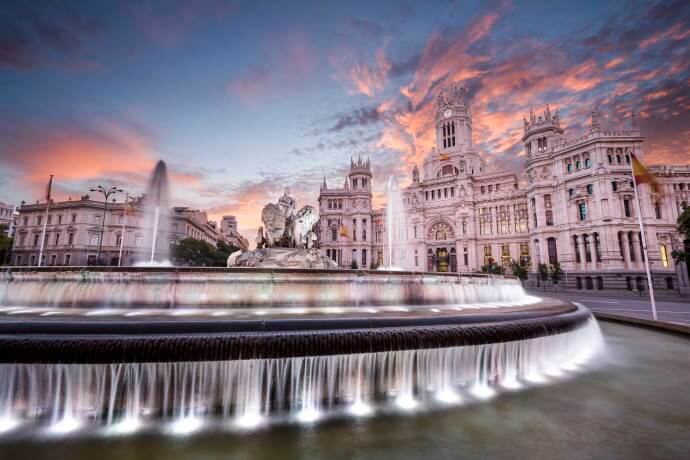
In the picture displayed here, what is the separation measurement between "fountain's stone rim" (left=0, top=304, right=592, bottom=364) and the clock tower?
3353 inches

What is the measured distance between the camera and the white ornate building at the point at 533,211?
46.1m

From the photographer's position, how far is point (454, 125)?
281ft

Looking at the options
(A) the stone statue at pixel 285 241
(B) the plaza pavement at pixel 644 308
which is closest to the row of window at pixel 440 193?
(B) the plaza pavement at pixel 644 308

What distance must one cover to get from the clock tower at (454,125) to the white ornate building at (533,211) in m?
0.28

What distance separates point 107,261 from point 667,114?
97576 millimetres

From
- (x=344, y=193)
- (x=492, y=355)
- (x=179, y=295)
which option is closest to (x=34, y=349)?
(x=179, y=295)

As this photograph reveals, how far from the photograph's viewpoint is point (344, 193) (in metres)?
81.0

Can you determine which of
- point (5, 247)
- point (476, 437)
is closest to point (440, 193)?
point (476, 437)

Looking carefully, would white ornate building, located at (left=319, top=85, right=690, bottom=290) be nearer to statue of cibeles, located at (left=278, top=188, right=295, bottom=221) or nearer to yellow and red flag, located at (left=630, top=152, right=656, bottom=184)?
yellow and red flag, located at (left=630, top=152, right=656, bottom=184)

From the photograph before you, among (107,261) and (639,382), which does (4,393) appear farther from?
(107,261)

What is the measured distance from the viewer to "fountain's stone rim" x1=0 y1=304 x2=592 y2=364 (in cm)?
441

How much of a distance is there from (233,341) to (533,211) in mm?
66384

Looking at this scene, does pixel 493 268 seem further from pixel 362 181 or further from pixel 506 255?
pixel 362 181

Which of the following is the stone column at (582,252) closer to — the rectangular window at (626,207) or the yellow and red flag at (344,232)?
the rectangular window at (626,207)
